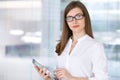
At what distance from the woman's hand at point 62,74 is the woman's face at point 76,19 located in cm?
23

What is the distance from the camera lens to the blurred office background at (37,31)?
2635 millimetres

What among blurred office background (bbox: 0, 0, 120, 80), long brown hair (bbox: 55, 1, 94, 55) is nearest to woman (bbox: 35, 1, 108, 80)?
long brown hair (bbox: 55, 1, 94, 55)

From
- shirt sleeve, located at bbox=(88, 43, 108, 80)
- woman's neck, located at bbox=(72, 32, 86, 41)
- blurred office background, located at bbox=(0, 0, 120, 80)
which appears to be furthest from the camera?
blurred office background, located at bbox=(0, 0, 120, 80)

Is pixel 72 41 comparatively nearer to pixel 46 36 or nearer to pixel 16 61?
pixel 46 36

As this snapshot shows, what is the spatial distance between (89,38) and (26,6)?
1569 mm

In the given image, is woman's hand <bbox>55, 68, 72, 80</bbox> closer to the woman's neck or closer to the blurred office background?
the woman's neck

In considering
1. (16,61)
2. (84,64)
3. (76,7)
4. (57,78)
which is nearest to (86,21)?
(76,7)

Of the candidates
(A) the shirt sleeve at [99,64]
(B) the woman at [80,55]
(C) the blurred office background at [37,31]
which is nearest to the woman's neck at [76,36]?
(B) the woman at [80,55]

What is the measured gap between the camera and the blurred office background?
8.64ft

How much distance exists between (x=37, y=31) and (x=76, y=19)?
148 centimetres

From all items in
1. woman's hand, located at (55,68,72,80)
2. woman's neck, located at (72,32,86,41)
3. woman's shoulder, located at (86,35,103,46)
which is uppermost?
woman's neck, located at (72,32,86,41)

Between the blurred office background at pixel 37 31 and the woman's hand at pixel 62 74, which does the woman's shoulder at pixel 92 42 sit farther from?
the blurred office background at pixel 37 31

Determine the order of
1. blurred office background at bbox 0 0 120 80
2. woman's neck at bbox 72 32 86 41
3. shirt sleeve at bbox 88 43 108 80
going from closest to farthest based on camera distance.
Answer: shirt sleeve at bbox 88 43 108 80
woman's neck at bbox 72 32 86 41
blurred office background at bbox 0 0 120 80

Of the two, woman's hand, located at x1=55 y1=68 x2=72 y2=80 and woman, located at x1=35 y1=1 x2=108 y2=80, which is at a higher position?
woman, located at x1=35 y1=1 x2=108 y2=80
